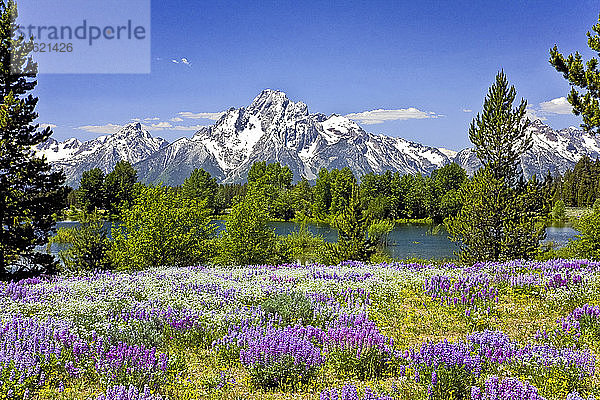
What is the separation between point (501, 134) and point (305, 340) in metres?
22.4

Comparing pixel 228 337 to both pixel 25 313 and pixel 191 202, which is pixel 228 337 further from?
pixel 191 202

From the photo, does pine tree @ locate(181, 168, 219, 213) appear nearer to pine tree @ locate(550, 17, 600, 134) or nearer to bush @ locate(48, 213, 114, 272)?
bush @ locate(48, 213, 114, 272)

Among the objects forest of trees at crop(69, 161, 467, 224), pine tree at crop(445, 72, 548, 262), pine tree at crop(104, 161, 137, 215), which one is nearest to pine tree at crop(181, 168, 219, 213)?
forest of trees at crop(69, 161, 467, 224)

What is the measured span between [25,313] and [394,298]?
781cm

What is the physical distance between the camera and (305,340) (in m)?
6.46

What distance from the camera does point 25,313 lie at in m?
8.32

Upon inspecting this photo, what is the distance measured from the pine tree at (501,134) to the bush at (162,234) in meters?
18.4

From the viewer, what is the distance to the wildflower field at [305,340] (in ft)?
18.1

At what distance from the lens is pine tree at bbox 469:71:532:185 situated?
79.4 feet

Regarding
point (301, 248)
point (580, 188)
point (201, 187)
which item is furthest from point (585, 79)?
point (580, 188)

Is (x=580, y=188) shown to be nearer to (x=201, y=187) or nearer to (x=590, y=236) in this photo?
(x=201, y=187)

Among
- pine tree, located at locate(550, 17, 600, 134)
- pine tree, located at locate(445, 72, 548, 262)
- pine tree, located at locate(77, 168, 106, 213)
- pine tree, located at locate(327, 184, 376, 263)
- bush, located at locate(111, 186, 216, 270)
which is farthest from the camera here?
pine tree, located at locate(77, 168, 106, 213)

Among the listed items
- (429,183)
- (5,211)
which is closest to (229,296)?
(5,211)

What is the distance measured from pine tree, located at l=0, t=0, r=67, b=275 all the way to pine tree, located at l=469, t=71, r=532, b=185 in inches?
912
